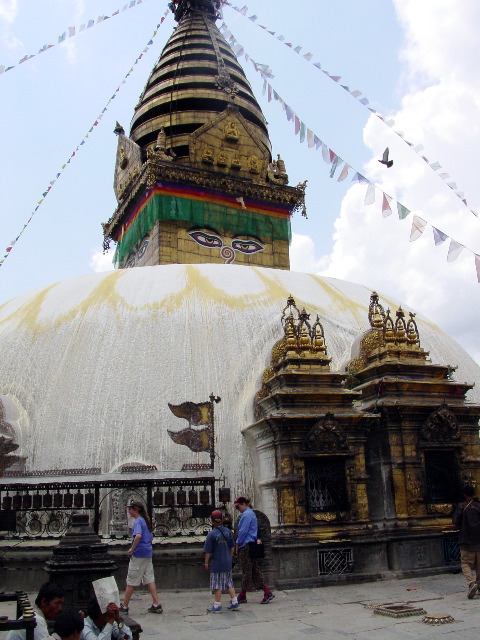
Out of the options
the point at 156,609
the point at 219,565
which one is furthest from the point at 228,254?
the point at 156,609

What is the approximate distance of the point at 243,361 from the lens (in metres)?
11.9

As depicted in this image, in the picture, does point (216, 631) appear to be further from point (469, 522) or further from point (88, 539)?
point (469, 522)

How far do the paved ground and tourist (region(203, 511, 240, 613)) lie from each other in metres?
0.16

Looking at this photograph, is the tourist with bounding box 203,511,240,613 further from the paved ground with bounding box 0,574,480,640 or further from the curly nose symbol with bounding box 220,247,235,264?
the curly nose symbol with bounding box 220,247,235,264

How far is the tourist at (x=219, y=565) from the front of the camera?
7.22 metres

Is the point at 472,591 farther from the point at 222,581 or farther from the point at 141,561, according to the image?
the point at 141,561

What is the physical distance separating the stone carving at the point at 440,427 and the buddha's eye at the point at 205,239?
512 inches

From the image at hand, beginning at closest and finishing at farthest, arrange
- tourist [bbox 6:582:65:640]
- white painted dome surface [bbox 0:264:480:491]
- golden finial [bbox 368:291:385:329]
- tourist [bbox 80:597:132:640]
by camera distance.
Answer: tourist [bbox 6:582:65:640], tourist [bbox 80:597:132:640], white painted dome surface [bbox 0:264:480:491], golden finial [bbox 368:291:385:329]

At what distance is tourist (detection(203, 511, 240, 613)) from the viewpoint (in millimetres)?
7223

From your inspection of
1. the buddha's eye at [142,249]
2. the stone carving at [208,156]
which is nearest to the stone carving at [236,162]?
the stone carving at [208,156]

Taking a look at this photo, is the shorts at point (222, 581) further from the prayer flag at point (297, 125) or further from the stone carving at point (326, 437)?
the prayer flag at point (297, 125)

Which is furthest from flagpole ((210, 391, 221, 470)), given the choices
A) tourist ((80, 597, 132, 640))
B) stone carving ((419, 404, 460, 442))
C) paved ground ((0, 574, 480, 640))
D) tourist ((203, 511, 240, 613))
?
tourist ((80, 597, 132, 640))

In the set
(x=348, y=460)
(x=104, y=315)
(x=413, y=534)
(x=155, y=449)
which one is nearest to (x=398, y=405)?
(x=348, y=460)

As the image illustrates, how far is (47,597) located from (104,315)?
8916 millimetres
